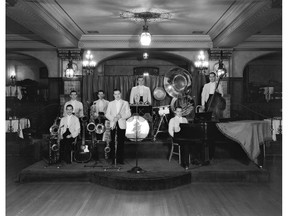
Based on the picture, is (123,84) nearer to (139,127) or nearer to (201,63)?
(201,63)

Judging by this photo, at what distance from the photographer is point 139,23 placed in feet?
30.3

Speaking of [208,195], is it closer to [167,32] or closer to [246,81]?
[167,32]

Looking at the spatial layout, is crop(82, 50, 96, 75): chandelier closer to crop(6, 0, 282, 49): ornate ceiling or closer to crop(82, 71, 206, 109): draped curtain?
crop(82, 71, 206, 109): draped curtain

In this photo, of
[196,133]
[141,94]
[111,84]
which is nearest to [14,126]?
[111,84]

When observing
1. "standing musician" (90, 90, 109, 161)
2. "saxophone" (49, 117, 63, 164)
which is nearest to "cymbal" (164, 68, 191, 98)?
"standing musician" (90, 90, 109, 161)

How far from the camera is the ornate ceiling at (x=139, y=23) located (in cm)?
714

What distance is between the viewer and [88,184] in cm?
662

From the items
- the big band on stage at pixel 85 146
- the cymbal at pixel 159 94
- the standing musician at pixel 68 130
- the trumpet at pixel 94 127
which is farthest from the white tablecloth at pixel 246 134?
the cymbal at pixel 159 94

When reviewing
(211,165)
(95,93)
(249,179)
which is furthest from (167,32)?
(249,179)

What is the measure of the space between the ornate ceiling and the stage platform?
11.1 ft

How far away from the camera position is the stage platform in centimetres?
618

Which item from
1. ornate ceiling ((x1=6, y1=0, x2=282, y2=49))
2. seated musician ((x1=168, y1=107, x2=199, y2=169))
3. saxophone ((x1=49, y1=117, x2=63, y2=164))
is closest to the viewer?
seated musician ((x1=168, y1=107, x2=199, y2=169))

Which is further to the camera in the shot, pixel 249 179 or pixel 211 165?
pixel 211 165
